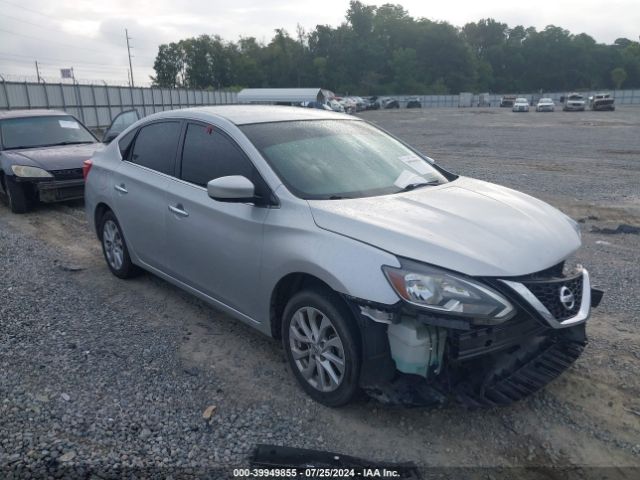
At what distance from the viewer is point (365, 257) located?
10.0 ft

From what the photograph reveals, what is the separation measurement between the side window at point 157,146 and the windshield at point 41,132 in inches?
213

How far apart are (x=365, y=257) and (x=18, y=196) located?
7.73 m

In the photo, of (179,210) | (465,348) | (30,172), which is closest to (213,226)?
(179,210)

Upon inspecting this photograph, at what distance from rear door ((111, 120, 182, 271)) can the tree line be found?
106768 mm

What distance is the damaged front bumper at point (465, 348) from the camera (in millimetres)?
2912

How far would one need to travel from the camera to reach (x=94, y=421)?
3.29 metres

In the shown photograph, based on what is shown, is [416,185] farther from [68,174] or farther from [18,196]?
[18,196]

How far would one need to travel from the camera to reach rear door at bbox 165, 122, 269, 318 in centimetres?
377

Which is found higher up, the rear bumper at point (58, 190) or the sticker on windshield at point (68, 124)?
the sticker on windshield at point (68, 124)

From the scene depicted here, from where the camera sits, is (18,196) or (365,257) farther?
(18,196)

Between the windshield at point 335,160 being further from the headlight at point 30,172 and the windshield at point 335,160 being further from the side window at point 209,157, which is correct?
the headlight at point 30,172

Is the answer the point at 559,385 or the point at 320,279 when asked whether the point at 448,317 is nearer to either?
the point at 320,279

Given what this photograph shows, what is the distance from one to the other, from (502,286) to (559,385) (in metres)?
1.13

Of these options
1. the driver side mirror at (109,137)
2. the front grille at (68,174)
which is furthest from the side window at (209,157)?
the driver side mirror at (109,137)
